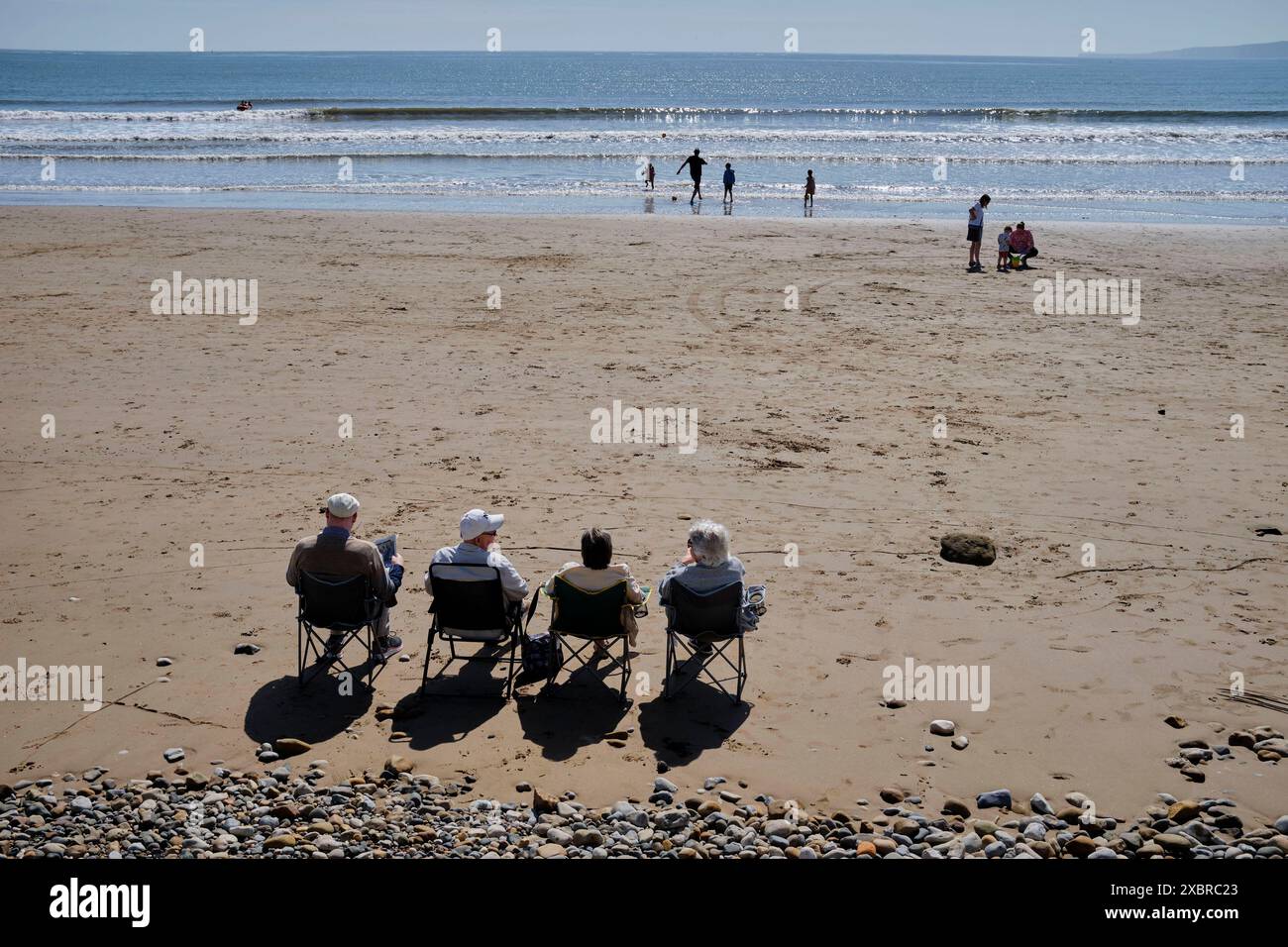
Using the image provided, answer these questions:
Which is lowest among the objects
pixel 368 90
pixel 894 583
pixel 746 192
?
pixel 894 583

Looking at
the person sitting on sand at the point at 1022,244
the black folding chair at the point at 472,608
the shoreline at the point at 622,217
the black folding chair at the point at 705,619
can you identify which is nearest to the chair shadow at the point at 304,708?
the black folding chair at the point at 472,608

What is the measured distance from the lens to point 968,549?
Answer: 8.97 meters

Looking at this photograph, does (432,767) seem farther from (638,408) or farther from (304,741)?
(638,408)

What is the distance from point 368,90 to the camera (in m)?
103

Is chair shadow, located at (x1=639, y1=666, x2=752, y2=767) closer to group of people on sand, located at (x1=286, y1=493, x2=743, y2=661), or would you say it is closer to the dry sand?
A: the dry sand

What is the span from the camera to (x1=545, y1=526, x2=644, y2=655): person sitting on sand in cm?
696

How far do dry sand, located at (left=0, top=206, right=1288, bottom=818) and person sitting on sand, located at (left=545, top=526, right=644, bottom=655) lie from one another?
0.70m

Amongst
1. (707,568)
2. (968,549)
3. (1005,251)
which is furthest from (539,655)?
(1005,251)

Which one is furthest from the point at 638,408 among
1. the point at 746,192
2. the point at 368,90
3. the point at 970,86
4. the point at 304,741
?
the point at 970,86

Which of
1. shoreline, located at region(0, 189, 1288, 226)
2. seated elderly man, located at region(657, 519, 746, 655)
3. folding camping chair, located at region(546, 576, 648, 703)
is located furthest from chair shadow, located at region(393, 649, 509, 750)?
shoreline, located at region(0, 189, 1288, 226)

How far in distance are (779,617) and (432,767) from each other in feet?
9.73

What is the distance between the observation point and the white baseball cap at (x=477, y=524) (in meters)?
7.03

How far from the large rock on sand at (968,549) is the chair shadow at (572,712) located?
127 inches

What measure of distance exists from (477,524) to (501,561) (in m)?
0.28
